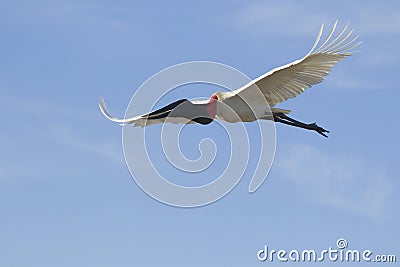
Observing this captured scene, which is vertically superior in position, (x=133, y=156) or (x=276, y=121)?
(x=276, y=121)

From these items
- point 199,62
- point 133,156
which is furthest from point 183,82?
point 133,156

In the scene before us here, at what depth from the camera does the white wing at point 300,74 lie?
2591 centimetres

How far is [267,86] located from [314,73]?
1309 millimetres

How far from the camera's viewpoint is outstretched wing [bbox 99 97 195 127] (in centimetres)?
2675

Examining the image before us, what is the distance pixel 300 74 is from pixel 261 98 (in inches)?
51.0

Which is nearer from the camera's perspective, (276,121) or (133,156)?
(133,156)

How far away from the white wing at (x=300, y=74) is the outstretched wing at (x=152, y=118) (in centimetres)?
194

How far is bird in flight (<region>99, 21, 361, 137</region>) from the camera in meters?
26.0

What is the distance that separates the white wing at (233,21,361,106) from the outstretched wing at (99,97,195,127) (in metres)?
1.94

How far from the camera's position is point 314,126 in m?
28.3

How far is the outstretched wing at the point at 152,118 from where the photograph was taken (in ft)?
87.8

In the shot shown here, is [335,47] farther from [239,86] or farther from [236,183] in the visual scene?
[236,183]

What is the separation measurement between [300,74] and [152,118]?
14.1ft

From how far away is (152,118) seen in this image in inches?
1082
